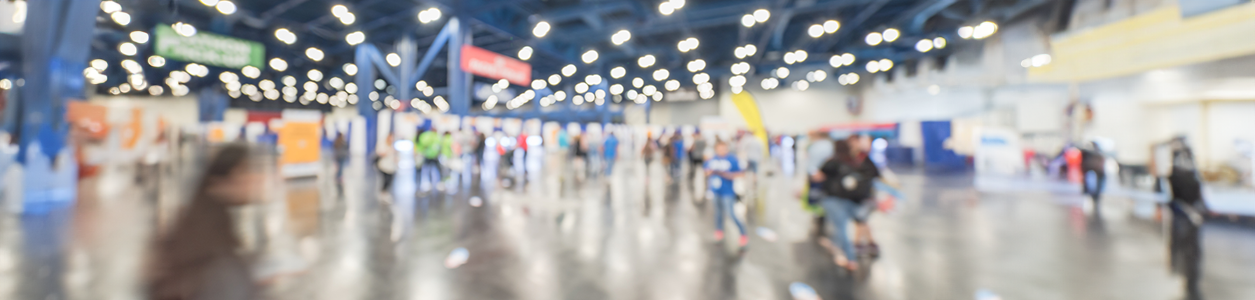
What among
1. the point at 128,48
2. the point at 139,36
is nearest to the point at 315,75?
the point at 128,48

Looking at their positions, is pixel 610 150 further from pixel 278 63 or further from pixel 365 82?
pixel 278 63

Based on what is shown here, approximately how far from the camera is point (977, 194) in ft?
30.9

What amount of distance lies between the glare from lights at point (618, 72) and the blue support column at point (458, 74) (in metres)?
11.4

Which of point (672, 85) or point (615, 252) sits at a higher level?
point (672, 85)

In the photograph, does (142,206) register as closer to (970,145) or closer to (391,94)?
(970,145)

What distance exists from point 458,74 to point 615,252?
11767mm

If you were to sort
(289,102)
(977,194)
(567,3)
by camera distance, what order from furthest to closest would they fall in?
1. (289,102)
2. (567,3)
3. (977,194)

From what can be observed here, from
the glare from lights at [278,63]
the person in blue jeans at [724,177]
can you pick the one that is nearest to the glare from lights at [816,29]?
the person in blue jeans at [724,177]

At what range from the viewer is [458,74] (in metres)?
14.5

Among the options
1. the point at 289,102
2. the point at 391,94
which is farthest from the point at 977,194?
the point at 289,102

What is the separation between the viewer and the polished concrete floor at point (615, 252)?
11.3 ft

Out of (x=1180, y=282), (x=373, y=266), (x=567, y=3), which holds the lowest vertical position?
(x=1180, y=282)

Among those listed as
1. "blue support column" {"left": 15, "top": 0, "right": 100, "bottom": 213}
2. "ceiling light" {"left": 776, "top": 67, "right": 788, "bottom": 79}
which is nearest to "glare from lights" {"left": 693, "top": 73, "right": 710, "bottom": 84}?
"ceiling light" {"left": 776, "top": 67, "right": 788, "bottom": 79}

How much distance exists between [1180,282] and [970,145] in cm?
1531
